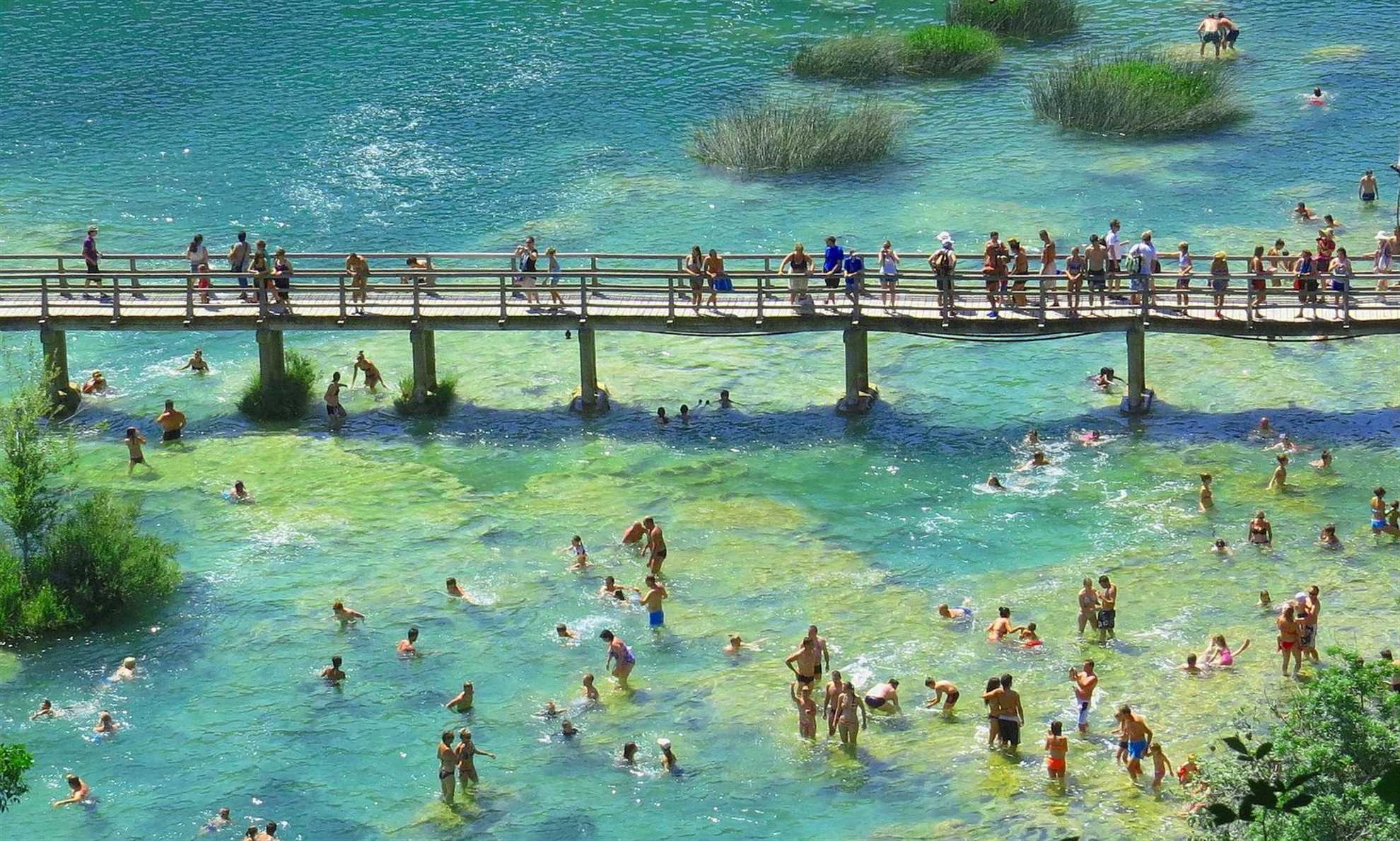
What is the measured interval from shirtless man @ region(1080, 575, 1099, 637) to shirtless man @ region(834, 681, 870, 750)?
14.9 feet

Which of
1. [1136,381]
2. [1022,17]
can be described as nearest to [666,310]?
[1136,381]

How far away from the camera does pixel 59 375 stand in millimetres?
42438

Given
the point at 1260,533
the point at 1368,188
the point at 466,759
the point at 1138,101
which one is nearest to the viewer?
the point at 466,759

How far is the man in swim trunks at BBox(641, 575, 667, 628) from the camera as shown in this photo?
109ft

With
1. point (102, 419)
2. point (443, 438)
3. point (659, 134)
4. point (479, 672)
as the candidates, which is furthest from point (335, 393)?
point (659, 134)

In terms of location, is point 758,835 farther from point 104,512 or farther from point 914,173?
point 914,173

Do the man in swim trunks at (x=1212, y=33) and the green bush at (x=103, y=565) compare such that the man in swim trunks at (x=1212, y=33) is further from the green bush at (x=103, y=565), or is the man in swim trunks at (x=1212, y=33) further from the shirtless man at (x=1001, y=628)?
the green bush at (x=103, y=565)

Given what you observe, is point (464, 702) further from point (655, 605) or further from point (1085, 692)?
point (1085, 692)

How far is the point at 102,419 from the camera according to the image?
1660 inches

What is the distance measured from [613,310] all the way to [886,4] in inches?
1239

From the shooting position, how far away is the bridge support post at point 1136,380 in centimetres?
4053

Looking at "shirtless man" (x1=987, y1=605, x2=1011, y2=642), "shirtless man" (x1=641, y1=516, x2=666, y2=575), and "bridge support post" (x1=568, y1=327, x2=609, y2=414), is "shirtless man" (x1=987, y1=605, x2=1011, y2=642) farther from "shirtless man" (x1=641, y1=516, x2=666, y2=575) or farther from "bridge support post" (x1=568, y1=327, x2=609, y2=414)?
"bridge support post" (x1=568, y1=327, x2=609, y2=414)

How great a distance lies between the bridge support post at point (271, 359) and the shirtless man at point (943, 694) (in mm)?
17151

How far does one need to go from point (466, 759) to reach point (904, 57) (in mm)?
39810
